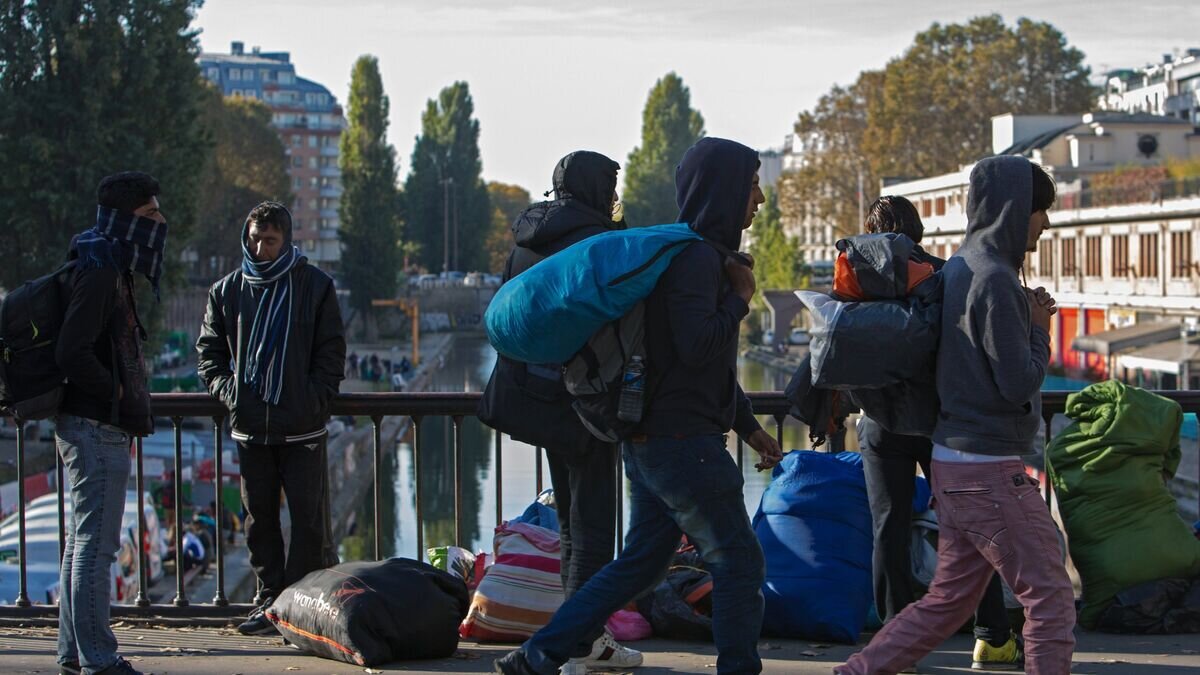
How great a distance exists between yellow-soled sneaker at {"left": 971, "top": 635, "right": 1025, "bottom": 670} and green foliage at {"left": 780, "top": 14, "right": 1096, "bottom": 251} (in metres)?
75.9

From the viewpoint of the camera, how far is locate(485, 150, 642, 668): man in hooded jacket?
212 inches

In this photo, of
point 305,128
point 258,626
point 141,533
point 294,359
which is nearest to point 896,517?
point 294,359

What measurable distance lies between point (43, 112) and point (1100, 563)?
123ft

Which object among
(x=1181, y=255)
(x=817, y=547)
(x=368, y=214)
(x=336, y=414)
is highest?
(x=368, y=214)

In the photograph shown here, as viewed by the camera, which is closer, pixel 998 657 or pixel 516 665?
pixel 516 665

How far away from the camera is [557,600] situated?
21.1ft

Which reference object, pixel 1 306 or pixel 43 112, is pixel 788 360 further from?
pixel 1 306

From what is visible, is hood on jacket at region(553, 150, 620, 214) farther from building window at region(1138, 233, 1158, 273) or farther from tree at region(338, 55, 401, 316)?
tree at region(338, 55, 401, 316)

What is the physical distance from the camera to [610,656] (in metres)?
5.90

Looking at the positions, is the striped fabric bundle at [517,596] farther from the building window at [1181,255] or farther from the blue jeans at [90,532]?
the building window at [1181,255]

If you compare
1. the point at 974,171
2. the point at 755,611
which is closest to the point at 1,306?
the point at 755,611

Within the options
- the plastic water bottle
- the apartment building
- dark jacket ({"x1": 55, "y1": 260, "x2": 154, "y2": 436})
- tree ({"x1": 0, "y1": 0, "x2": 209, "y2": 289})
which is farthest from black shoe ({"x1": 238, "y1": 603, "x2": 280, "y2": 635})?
the apartment building

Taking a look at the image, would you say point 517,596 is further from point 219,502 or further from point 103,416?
point 103,416

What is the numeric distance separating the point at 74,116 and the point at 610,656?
37136 mm
